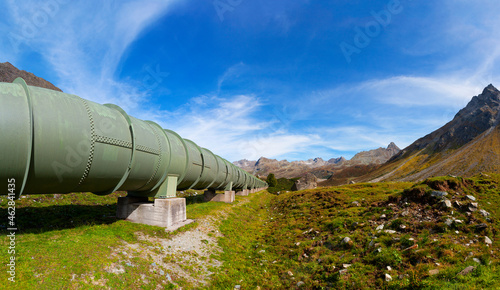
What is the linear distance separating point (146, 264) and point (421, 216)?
39.7ft

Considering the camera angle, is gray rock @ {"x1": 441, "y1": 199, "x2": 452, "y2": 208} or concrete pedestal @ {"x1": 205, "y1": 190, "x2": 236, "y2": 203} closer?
gray rock @ {"x1": 441, "y1": 199, "x2": 452, "y2": 208}

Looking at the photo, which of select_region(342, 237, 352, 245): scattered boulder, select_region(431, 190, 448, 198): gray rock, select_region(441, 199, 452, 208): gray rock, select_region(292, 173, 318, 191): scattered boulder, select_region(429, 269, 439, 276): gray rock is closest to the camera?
select_region(429, 269, 439, 276): gray rock

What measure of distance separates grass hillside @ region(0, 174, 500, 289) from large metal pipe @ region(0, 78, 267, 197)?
6.34 feet

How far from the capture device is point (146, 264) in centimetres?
707

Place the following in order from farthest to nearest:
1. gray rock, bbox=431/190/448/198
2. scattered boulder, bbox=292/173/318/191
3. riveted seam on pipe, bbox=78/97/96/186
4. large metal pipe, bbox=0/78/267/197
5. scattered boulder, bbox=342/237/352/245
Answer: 1. scattered boulder, bbox=292/173/318/191
2. gray rock, bbox=431/190/448/198
3. scattered boulder, bbox=342/237/352/245
4. riveted seam on pipe, bbox=78/97/96/186
5. large metal pipe, bbox=0/78/267/197

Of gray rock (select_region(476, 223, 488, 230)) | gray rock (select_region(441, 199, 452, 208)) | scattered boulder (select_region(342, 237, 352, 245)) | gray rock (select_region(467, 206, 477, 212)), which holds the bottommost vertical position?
scattered boulder (select_region(342, 237, 352, 245))

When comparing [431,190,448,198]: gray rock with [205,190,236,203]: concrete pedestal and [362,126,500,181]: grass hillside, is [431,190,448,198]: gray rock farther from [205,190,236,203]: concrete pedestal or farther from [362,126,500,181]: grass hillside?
[362,126,500,181]: grass hillside

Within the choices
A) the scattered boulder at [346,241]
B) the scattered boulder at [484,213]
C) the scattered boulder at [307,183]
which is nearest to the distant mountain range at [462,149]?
the scattered boulder at [307,183]

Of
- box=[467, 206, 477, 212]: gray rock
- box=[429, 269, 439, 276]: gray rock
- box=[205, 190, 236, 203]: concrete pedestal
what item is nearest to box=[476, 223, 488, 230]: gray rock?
box=[467, 206, 477, 212]: gray rock

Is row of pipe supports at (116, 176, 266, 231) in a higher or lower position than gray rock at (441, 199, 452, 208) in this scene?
higher

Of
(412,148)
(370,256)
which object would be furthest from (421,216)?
(412,148)

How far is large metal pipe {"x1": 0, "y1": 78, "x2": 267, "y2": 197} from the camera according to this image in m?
5.70

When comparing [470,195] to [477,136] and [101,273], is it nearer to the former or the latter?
[101,273]

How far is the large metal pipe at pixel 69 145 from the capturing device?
5699mm
